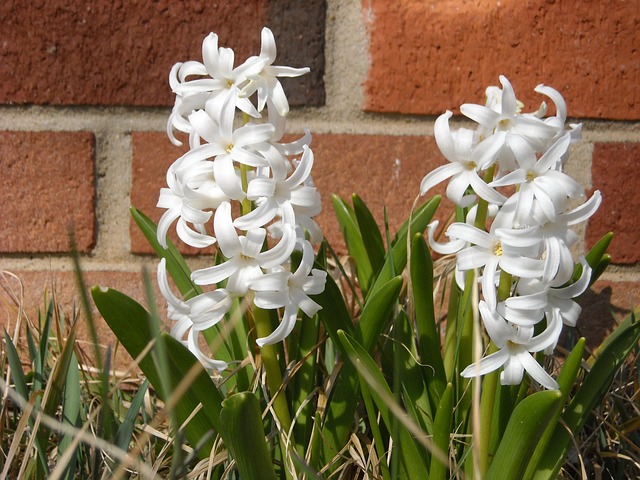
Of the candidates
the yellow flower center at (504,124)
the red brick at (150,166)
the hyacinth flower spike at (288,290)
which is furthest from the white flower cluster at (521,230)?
the red brick at (150,166)

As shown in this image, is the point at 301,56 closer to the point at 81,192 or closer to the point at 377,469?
the point at 81,192

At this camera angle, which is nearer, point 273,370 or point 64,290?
point 273,370

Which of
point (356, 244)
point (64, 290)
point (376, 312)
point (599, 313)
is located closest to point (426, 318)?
point (376, 312)

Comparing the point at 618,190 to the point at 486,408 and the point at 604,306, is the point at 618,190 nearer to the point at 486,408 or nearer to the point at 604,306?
the point at 604,306

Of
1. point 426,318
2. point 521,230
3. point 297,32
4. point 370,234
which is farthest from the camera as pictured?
point 297,32

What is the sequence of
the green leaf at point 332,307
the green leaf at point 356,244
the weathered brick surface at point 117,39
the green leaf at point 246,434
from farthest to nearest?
the weathered brick surface at point 117,39, the green leaf at point 356,244, the green leaf at point 332,307, the green leaf at point 246,434

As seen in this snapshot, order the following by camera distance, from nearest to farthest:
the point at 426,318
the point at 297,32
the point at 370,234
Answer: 1. the point at 426,318
2. the point at 370,234
3. the point at 297,32

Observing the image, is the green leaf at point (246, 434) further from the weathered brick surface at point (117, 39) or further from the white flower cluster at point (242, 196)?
the weathered brick surface at point (117, 39)
